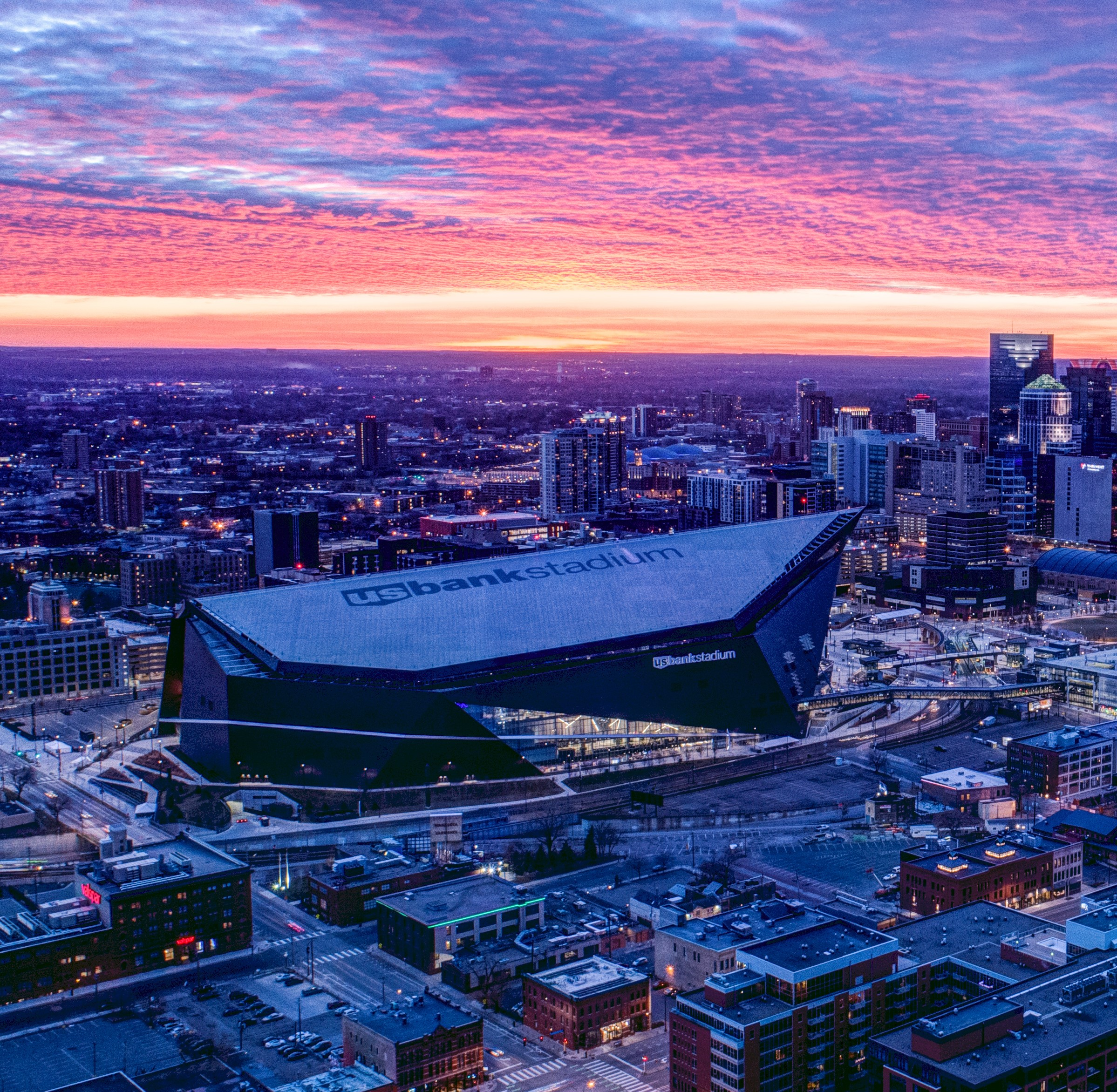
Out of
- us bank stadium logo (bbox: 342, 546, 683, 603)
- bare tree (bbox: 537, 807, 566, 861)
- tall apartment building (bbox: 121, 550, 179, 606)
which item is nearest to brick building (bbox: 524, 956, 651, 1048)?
bare tree (bbox: 537, 807, 566, 861)

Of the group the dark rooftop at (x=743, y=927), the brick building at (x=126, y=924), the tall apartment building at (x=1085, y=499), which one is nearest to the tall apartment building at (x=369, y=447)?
the tall apartment building at (x=1085, y=499)

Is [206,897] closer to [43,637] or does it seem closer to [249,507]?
[43,637]

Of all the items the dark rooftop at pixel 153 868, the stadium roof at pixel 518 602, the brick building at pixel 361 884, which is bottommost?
the brick building at pixel 361 884

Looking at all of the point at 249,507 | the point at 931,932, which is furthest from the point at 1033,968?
the point at 249,507

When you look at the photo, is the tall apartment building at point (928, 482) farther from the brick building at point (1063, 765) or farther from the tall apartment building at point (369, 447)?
the tall apartment building at point (369, 447)

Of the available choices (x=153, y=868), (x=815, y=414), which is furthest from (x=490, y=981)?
(x=815, y=414)

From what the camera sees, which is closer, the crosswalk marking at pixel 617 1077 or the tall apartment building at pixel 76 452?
the crosswalk marking at pixel 617 1077
